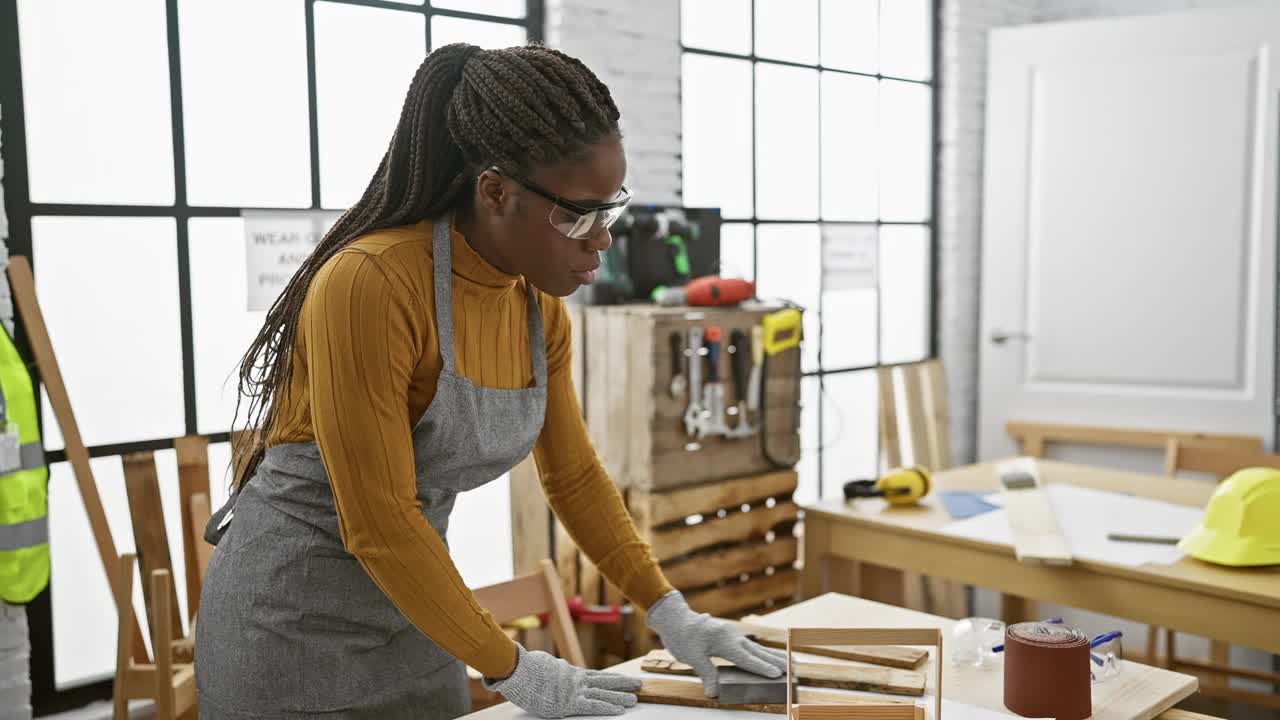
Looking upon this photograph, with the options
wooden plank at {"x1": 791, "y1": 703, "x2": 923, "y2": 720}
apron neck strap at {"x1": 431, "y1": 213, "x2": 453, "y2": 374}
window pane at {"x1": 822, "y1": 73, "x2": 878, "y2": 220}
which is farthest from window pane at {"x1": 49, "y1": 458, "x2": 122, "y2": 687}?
window pane at {"x1": 822, "y1": 73, "x2": 878, "y2": 220}

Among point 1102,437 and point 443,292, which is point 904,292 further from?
point 443,292

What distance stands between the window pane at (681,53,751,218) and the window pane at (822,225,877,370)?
517 millimetres

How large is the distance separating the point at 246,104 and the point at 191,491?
3.12 ft

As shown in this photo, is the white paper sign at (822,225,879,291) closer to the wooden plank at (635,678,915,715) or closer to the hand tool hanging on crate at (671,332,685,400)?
the hand tool hanging on crate at (671,332,685,400)

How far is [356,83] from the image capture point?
2994 millimetres

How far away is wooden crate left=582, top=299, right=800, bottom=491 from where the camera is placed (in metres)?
2.91

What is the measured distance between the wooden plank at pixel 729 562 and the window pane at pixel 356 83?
1.30 metres

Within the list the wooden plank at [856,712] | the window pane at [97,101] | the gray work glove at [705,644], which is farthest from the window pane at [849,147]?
the wooden plank at [856,712]

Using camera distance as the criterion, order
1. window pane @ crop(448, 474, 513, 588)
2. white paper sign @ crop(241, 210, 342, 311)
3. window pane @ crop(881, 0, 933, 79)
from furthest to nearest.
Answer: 1. window pane @ crop(881, 0, 933, 79)
2. window pane @ crop(448, 474, 513, 588)
3. white paper sign @ crop(241, 210, 342, 311)

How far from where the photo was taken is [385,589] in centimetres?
135

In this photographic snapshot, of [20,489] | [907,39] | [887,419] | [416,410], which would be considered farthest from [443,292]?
[907,39]

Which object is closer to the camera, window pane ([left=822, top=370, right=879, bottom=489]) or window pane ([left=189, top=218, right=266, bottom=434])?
window pane ([left=189, top=218, right=266, bottom=434])

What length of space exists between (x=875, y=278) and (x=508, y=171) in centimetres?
335

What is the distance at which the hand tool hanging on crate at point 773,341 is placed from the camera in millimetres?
3103
